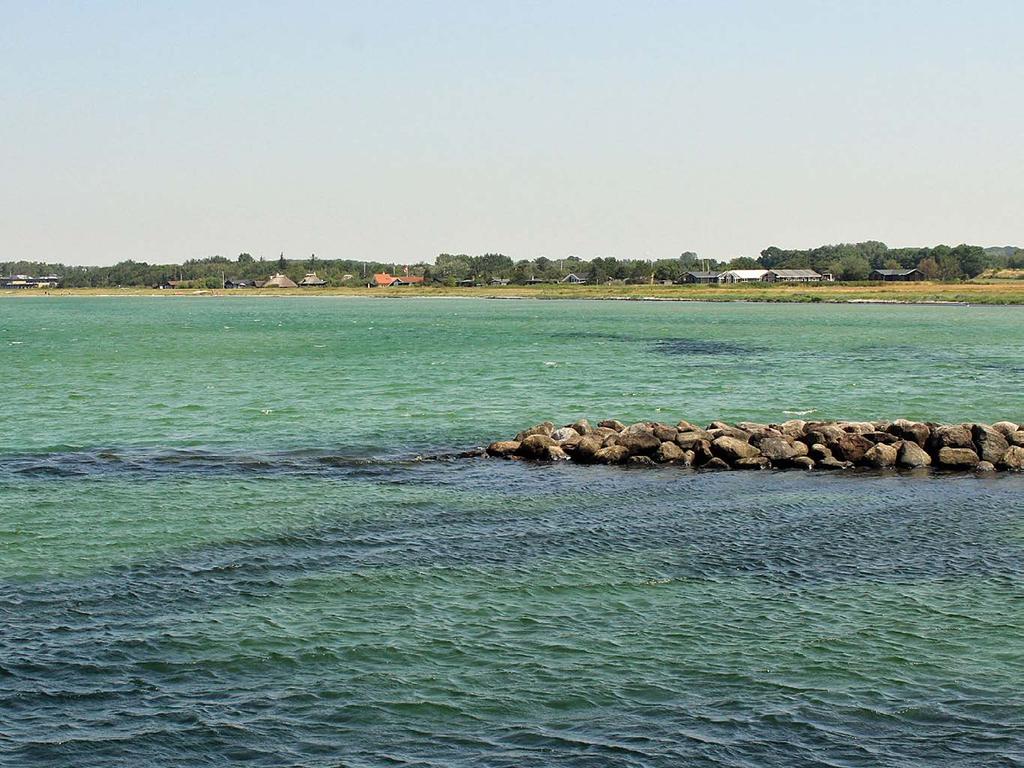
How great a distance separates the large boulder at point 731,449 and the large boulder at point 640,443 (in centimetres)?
157

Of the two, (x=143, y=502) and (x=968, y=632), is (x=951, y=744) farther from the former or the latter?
(x=143, y=502)

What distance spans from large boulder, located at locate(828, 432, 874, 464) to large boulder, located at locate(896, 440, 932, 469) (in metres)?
0.80

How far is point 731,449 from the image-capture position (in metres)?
29.7

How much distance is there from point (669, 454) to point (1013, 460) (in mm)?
8362

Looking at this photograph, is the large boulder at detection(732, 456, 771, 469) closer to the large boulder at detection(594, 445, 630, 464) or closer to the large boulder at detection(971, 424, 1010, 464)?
the large boulder at detection(594, 445, 630, 464)

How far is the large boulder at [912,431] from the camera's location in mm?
30422

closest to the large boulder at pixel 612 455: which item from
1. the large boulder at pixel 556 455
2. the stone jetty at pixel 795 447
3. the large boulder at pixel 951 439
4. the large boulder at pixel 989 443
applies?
the stone jetty at pixel 795 447

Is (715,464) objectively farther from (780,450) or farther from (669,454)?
(780,450)

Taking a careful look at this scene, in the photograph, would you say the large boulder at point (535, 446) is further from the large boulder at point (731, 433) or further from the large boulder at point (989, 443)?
the large boulder at point (989, 443)

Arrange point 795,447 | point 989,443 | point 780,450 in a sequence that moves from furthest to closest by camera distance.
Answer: point 795,447
point 780,450
point 989,443

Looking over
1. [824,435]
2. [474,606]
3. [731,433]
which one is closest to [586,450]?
[731,433]

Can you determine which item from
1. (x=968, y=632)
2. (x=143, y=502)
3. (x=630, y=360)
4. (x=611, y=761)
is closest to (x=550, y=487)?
(x=143, y=502)

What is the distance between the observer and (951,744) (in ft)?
40.9

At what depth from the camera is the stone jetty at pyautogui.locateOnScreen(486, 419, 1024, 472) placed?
29.4 metres
